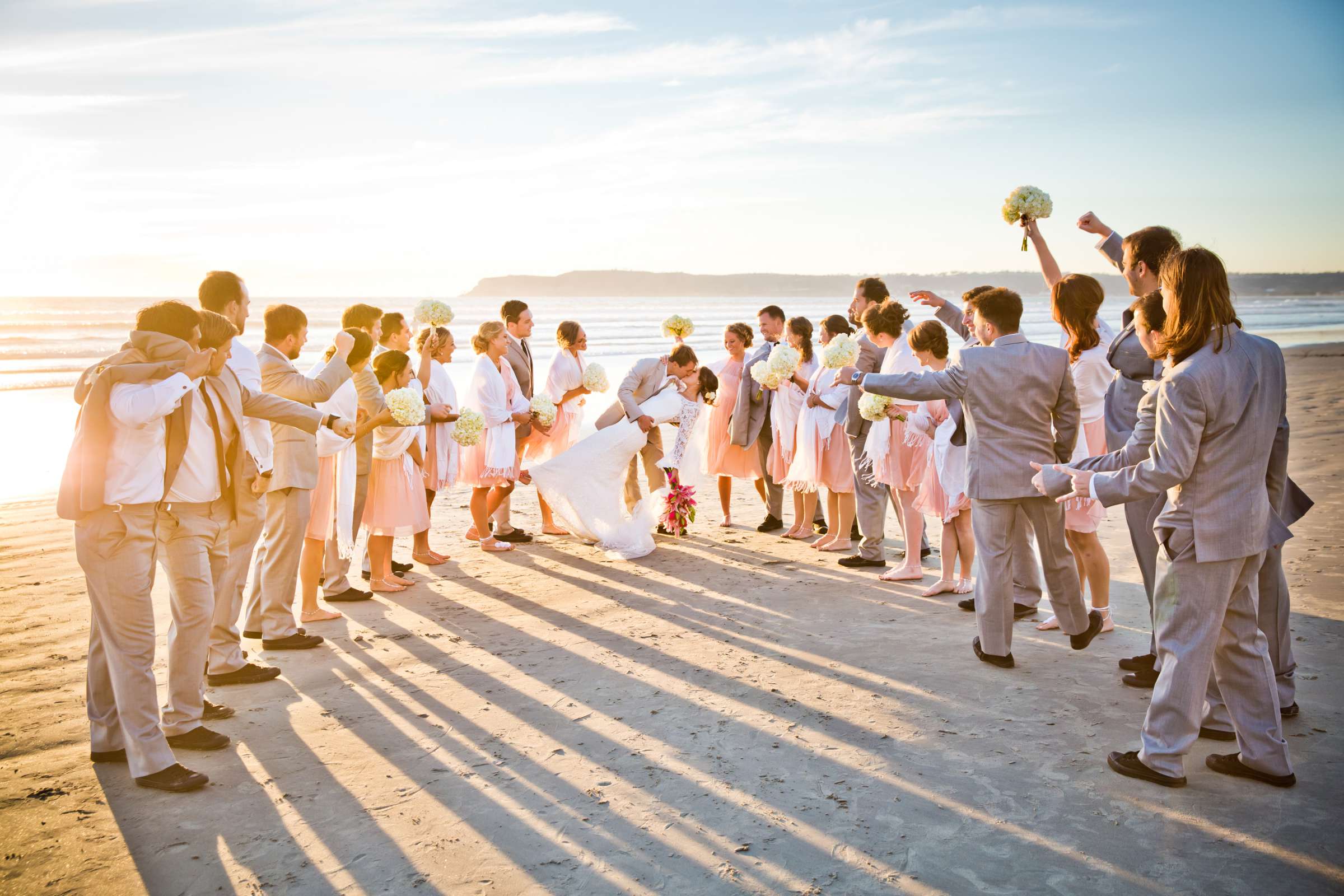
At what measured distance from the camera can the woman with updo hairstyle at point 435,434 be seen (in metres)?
9.22

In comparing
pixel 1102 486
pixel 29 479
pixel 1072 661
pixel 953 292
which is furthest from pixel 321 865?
pixel 953 292

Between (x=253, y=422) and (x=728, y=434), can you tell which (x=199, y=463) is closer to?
(x=253, y=422)

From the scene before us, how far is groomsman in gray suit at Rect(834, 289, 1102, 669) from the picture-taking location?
5805 millimetres

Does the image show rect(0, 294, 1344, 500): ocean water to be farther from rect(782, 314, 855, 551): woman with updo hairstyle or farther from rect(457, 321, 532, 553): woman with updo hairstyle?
rect(782, 314, 855, 551): woman with updo hairstyle

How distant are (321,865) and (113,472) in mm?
2175

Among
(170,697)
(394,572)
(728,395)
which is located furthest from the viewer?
(728,395)

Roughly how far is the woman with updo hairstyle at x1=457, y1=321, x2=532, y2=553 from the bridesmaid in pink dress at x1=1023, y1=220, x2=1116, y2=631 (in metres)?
5.48

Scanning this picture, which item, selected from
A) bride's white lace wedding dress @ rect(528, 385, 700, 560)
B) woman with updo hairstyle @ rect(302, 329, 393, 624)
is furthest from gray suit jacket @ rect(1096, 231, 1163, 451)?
woman with updo hairstyle @ rect(302, 329, 393, 624)

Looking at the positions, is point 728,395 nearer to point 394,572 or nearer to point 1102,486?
point 394,572

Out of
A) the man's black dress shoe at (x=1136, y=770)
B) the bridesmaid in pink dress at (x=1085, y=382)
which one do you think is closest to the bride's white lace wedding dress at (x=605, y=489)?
the bridesmaid in pink dress at (x=1085, y=382)

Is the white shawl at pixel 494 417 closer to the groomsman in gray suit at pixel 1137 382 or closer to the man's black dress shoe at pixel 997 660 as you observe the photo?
the man's black dress shoe at pixel 997 660

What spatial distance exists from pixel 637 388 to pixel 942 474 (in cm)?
372

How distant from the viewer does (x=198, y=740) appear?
512cm

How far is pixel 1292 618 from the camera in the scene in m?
6.83
